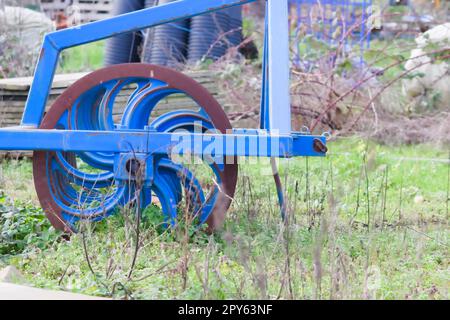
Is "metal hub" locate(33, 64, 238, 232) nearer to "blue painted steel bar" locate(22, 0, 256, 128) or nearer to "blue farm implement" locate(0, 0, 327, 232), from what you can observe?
"blue farm implement" locate(0, 0, 327, 232)

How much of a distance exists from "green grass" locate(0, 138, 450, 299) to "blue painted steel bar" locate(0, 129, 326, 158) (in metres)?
0.16

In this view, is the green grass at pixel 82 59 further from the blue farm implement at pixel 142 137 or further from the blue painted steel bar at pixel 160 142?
the blue painted steel bar at pixel 160 142

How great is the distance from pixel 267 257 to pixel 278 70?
113cm

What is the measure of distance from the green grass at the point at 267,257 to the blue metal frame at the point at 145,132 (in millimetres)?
247

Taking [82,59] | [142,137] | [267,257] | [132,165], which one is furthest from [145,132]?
[82,59]

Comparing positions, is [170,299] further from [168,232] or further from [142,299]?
[168,232]

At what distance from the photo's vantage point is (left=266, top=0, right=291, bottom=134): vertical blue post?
14.6 feet

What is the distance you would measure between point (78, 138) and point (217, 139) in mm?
820

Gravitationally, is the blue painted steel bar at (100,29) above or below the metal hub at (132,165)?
above

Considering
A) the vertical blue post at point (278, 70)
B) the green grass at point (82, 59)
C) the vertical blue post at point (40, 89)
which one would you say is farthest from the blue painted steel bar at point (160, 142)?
the green grass at point (82, 59)

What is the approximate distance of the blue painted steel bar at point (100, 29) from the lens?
16.1 ft

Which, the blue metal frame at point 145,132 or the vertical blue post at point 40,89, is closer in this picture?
the blue metal frame at point 145,132

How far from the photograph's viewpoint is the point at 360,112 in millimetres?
8758
